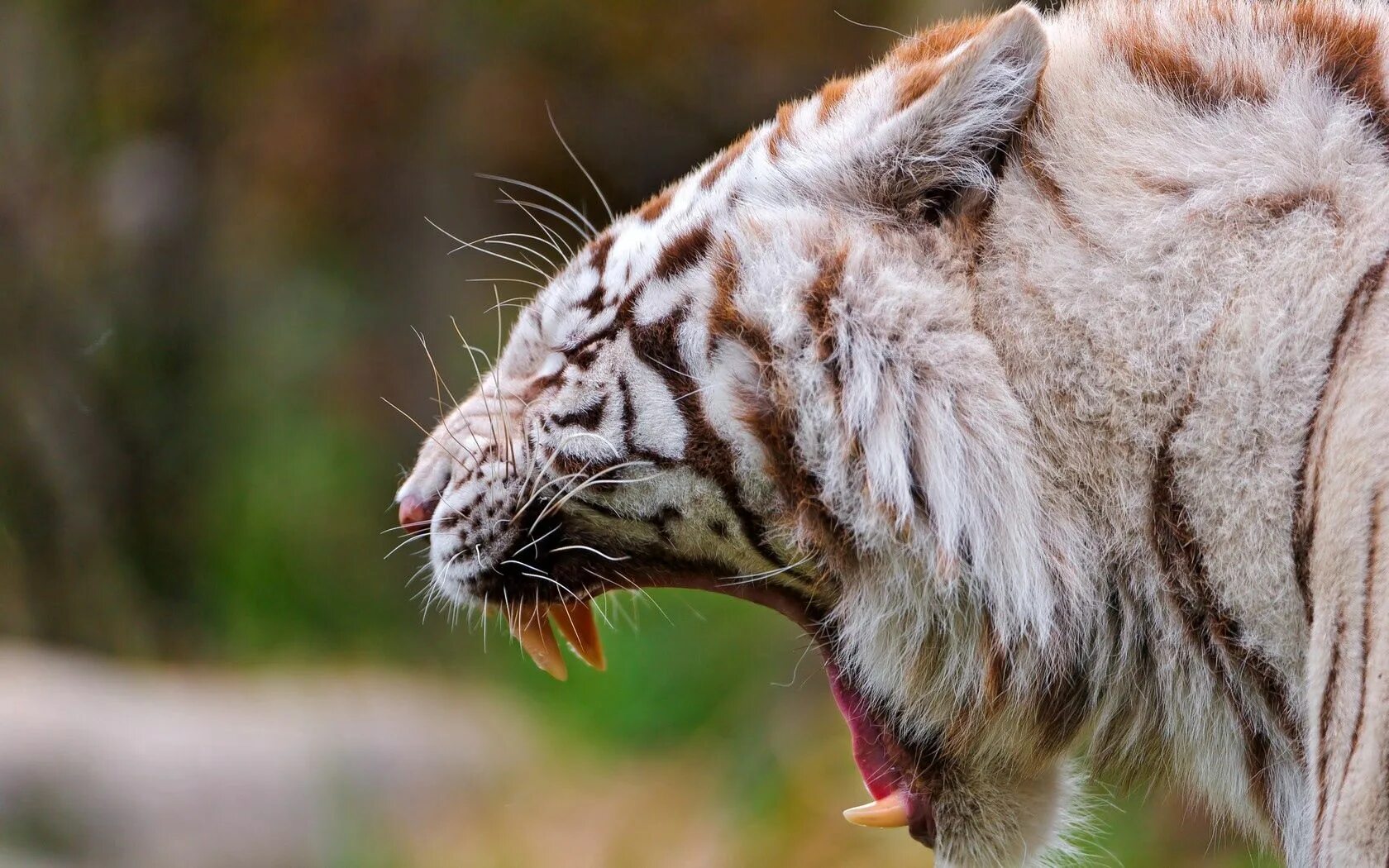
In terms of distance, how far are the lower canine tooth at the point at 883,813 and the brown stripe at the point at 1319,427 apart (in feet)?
1.97

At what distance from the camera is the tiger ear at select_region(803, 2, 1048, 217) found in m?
1.41

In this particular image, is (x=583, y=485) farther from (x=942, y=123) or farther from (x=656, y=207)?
(x=942, y=123)

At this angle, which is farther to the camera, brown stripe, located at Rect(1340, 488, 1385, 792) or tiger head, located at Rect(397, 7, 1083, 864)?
tiger head, located at Rect(397, 7, 1083, 864)

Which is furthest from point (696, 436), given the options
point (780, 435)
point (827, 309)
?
point (827, 309)

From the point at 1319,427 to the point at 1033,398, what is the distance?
272 millimetres

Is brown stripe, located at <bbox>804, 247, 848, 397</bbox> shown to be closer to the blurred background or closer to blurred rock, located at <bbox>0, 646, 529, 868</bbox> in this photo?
the blurred background

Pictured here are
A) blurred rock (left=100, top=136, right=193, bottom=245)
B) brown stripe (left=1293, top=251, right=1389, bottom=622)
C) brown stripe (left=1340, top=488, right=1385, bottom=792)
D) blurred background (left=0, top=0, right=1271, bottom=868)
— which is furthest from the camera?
blurred rock (left=100, top=136, right=193, bottom=245)

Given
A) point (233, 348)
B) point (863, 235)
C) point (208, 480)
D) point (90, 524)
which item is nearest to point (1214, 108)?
point (863, 235)

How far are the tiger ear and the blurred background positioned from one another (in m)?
0.68

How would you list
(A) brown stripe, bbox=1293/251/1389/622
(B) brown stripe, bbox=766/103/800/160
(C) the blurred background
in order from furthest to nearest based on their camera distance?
A: (C) the blurred background, (B) brown stripe, bbox=766/103/800/160, (A) brown stripe, bbox=1293/251/1389/622

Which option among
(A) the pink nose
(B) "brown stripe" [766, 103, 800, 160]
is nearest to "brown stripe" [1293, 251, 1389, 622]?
(B) "brown stripe" [766, 103, 800, 160]

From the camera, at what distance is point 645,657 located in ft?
14.6

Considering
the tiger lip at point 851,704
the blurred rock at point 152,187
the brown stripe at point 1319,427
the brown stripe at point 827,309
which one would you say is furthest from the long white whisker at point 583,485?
the blurred rock at point 152,187

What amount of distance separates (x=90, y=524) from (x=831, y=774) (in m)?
2.55
